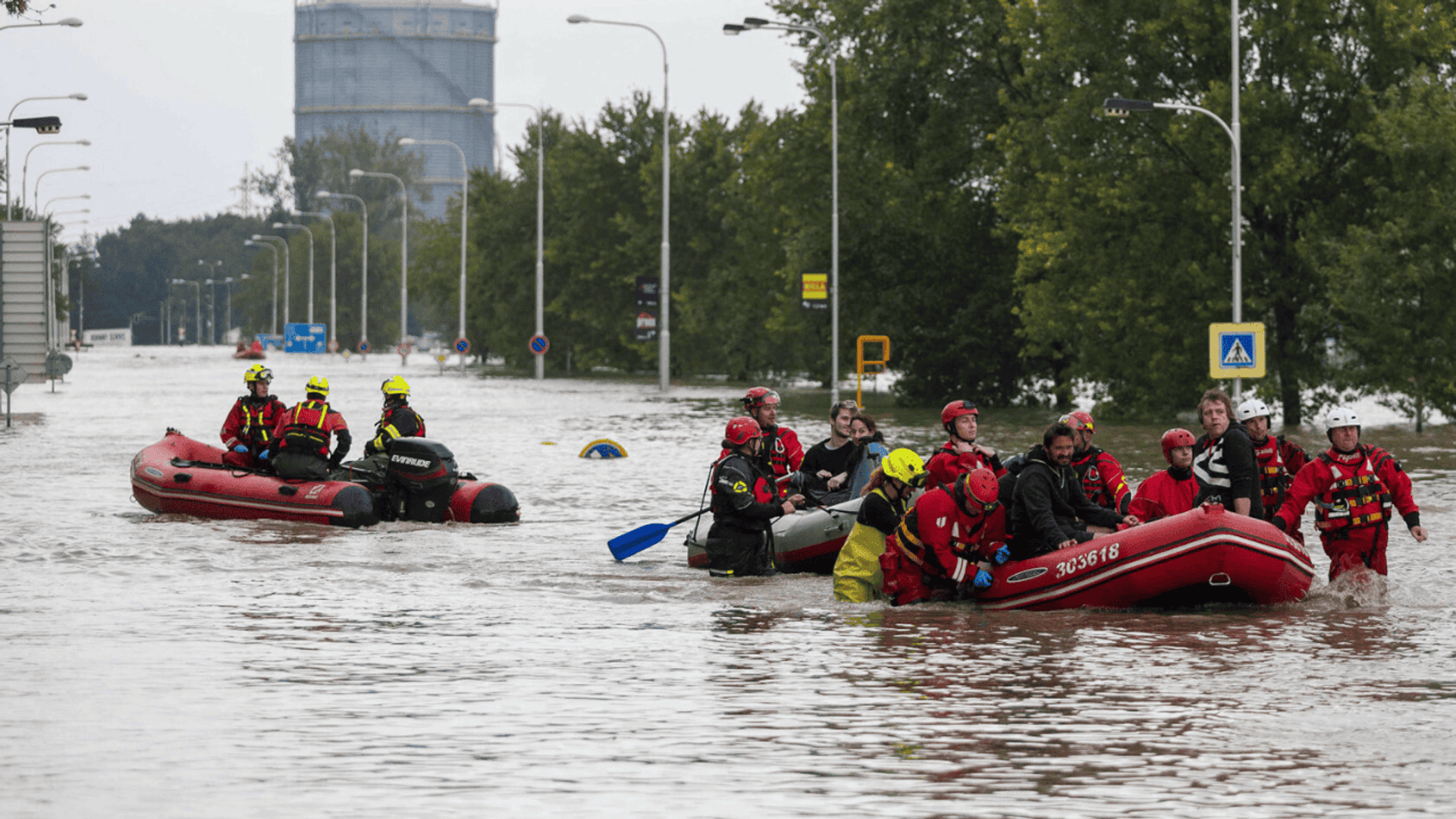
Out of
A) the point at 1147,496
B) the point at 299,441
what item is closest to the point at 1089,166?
the point at 299,441

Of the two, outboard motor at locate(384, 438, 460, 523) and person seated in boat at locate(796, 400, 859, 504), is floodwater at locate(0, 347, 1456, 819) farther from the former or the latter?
person seated in boat at locate(796, 400, 859, 504)

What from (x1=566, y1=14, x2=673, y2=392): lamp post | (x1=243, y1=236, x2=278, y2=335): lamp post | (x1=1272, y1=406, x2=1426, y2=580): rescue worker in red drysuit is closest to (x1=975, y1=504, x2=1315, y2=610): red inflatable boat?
(x1=1272, y1=406, x2=1426, y2=580): rescue worker in red drysuit

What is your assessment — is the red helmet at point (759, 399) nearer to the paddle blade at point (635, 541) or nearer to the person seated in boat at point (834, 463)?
the person seated in boat at point (834, 463)

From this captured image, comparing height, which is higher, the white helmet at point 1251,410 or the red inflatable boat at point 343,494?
the white helmet at point 1251,410

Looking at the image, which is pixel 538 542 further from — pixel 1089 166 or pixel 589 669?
pixel 1089 166

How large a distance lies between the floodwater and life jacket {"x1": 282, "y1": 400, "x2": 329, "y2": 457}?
1151 mm

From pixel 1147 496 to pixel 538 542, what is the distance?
6124 mm

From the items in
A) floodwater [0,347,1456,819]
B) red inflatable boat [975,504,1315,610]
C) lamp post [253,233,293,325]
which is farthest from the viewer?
lamp post [253,233,293,325]

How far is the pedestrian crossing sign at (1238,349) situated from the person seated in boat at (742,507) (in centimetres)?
1820

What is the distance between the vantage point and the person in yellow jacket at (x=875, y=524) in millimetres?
13148

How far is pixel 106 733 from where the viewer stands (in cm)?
850

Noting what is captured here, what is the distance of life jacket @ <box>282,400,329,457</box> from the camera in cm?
1902

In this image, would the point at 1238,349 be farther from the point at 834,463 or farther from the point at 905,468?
the point at 905,468

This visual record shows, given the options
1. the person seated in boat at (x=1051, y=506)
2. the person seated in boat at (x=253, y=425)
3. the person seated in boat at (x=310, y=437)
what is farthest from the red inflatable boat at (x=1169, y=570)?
the person seated in boat at (x=253, y=425)
